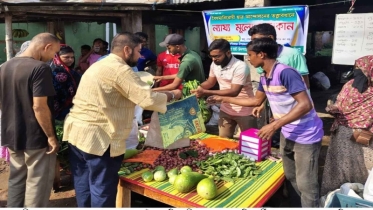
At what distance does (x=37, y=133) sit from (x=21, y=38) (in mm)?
9417

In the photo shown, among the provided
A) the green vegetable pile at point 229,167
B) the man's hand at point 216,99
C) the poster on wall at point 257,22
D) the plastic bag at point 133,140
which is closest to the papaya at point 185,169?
the green vegetable pile at point 229,167

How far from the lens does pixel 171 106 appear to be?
3.14 meters

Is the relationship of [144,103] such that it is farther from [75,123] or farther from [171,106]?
[171,106]

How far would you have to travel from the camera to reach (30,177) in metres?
2.85

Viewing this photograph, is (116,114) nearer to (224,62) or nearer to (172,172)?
(172,172)

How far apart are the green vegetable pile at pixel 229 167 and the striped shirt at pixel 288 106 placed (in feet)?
1.45

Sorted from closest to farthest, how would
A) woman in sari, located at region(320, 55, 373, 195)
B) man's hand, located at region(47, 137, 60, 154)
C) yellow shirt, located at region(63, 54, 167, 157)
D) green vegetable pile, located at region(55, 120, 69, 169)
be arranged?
1. yellow shirt, located at region(63, 54, 167, 157)
2. man's hand, located at region(47, 137, 60, 154)
3. woman in sari, located at region(320, 55, 373, 195)
4. green vegetable pile, located at region(55, 120, 69, 169)

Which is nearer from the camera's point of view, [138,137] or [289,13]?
[138,137]

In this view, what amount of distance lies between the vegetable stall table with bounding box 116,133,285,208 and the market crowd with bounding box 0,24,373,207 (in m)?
0.21

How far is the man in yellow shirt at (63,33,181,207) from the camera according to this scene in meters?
2.30

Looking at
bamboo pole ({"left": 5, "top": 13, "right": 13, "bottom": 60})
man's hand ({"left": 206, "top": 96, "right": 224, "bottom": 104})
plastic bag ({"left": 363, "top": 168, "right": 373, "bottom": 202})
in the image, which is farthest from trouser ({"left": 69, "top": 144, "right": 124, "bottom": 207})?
bamboo pole ({"left": 5, "top": 13, "right": 13, "bottom": 60})

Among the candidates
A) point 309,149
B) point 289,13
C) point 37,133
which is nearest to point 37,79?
point 37,133

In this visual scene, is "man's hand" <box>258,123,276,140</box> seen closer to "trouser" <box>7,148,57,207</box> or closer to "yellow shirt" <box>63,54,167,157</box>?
"yellow shirt" <box>63,54,167,157</box>

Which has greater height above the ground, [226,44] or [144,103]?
[226,44]
